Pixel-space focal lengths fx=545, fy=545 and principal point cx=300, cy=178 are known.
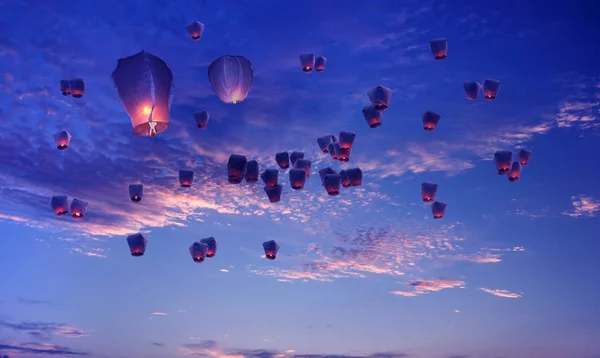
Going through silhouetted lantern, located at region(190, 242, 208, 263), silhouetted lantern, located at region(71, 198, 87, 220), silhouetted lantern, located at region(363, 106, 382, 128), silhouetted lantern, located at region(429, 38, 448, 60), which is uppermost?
silhouetted lantern, located at region(429, 38, 448, 60)

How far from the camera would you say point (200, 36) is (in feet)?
42.0

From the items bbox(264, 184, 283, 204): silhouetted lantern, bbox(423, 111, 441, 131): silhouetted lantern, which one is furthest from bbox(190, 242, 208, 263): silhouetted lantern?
bbox(423, 111, 441, 131): silhouetted lantern

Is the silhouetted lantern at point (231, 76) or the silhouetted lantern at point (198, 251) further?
the silhouetted lantern at point (198, 251)

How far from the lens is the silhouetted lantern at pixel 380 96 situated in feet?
39.9

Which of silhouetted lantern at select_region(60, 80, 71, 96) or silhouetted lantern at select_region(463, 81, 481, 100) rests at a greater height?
silhouetted lantern at select_region(60, 80, 71, 96)

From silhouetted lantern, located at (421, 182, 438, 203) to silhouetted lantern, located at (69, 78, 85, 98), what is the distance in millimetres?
8860

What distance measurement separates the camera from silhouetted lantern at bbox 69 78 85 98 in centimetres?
1353

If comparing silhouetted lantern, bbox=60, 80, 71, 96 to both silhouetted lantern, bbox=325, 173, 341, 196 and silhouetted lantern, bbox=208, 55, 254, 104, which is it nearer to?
silhouetted lantern, bbox=208, 55, 254, 104

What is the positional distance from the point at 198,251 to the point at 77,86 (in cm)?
510

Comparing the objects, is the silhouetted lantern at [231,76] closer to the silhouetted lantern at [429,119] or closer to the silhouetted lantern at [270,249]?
the silhouetted lantern at [429,119]

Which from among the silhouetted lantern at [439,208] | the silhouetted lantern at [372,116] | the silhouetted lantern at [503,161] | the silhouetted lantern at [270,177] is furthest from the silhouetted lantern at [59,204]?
the silhouetted lantern at [503,161]

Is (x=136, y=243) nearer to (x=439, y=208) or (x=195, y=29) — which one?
(x=195, y=29)

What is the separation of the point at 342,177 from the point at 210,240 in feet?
13.6

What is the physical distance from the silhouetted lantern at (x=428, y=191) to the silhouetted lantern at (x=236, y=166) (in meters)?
4.69
